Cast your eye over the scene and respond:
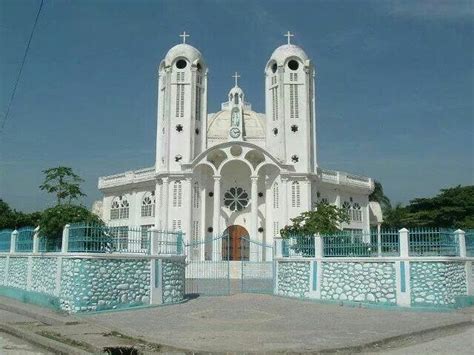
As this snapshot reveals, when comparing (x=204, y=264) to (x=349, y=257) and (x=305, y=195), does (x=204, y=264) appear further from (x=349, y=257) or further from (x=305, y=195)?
A: (x=349, y=257)

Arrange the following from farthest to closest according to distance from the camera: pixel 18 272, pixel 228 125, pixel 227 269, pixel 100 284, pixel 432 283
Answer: pixel 228 125 → pixel 227 269 → pixel 18 272 → pixel 432 283 → pixel 100 284

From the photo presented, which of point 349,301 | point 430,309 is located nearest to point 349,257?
point 349,301

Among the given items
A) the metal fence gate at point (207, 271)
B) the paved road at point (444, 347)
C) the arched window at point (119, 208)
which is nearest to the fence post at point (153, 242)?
the metal fence gate at point (207, 271)

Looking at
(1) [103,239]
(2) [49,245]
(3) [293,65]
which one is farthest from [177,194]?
(1) [103,239]

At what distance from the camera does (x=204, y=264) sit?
26.4m

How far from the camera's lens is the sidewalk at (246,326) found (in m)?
8.46

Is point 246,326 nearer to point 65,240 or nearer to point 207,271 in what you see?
point 65,240

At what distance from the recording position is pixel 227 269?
2284 cm

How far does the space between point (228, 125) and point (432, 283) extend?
73.0 ft

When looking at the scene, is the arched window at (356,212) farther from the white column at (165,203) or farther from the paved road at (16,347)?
the paved road at (16,347)

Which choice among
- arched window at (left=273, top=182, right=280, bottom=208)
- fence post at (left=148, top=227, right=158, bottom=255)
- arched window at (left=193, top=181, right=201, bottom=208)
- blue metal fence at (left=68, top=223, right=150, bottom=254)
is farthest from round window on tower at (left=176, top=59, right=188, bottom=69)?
blue metal fence at (left=68, top=223, right=150, bottom=254)

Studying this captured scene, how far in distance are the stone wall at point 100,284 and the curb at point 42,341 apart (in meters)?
2.20

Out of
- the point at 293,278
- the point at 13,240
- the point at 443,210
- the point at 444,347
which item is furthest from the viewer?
the point at 443,210

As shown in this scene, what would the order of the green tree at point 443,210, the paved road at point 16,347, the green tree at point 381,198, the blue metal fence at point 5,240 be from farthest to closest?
the green tree at point 381,198 < the green tree at point 443,210 < the blue metal fence at point 5,240 < the paved road at point 16,347
